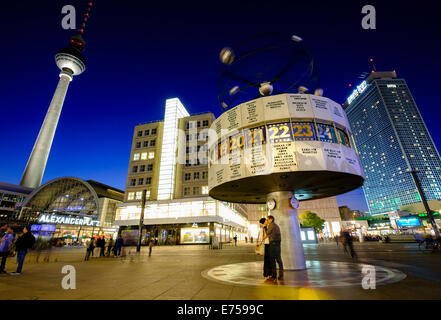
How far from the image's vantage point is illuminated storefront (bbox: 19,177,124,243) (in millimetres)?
64438

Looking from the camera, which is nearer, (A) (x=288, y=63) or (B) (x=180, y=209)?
(A) (x=288, y=63)

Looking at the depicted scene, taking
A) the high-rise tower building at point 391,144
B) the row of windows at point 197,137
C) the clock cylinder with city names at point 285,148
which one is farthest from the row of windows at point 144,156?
the high-rise tower building at point 391,144

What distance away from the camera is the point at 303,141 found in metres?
8.46

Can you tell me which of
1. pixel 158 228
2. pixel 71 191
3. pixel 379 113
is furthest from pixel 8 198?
pixel 379 113

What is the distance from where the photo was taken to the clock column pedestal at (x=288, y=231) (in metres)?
9.22

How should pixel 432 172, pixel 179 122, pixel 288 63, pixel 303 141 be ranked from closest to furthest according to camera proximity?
pixel 303 141 → pixel 288 63 → pixel 179 122 → pixel 432 172

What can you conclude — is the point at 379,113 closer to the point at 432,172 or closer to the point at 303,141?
the point at 432,172

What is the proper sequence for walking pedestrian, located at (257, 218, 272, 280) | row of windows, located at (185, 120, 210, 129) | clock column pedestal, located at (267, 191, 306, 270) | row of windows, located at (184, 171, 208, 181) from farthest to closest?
1. row of windows, located at (185, 120, 210, 129)
2. row of windows, located at (184, 171, 208, 181)
3. clock column pedestal, located at (267, 191, 306, 270)
4. walking pedestrian, located at (257, 218, 272, 280)

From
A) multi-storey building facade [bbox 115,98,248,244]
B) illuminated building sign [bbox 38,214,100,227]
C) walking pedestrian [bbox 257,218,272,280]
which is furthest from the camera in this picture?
illuminated building sign [bbox 38,214,100,227]

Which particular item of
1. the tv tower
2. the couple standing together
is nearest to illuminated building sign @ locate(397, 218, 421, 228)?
the couple standing together

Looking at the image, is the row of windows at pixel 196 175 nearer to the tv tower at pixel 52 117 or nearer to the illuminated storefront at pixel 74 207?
the illuminated storefront at pixel 74 207

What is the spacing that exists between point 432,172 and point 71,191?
679ft

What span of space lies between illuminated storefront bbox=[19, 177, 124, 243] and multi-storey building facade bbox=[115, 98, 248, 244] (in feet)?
90.8

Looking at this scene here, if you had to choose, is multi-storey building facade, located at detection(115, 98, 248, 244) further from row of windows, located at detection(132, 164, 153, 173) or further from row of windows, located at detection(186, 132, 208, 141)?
row of windows, located at detection(186, 132, 208, 141)
